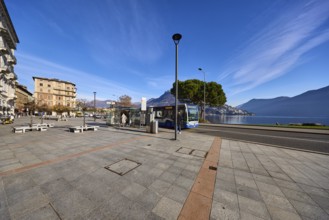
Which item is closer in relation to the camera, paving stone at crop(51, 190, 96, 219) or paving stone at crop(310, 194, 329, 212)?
paving stone at crop(51, 190, 96, 219)

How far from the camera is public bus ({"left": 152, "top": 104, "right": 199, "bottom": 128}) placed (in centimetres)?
1500

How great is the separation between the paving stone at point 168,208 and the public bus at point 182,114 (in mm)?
12473

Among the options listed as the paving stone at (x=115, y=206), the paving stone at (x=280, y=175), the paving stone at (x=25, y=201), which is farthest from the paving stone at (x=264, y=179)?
the paving stone at (x=25, y=201)

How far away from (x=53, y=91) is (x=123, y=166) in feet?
272

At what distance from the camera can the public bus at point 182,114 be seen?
49.2 feet

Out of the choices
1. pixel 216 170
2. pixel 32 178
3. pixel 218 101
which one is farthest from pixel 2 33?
pixel 218 101

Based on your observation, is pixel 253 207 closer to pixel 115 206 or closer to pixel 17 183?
pixel 115 206

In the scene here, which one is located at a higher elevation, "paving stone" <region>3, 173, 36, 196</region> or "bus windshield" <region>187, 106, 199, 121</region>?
"bus windshield" <region>187, 106, 199, 121</region>

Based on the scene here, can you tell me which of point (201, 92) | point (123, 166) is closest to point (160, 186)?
point (123, 166)

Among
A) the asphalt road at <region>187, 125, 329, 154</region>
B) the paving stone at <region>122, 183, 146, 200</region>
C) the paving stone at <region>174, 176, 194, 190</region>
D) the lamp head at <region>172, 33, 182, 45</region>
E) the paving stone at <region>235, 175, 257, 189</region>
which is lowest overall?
the asphalt road at <region>187, 125, 329, 154</region>

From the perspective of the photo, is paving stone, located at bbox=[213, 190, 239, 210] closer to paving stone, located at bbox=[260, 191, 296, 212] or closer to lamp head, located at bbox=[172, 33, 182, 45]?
paving stone, located at bbox=[260, 191, 296, 212]

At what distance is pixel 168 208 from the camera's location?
2.45m

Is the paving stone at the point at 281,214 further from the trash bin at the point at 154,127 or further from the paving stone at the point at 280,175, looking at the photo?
the trash bin at the point at 154,127

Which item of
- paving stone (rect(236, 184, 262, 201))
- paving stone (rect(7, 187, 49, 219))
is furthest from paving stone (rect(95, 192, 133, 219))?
paving stone (rect(236, 184, 262, 201))
